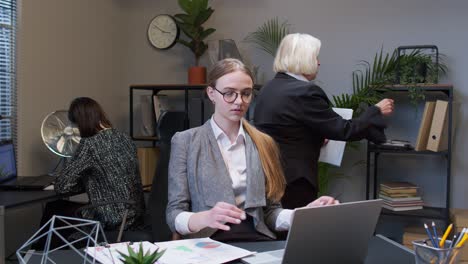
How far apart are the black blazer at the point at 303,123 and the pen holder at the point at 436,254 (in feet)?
→ 3.64

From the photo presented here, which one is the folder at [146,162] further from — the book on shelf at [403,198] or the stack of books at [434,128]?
the stack of books at [434,128]

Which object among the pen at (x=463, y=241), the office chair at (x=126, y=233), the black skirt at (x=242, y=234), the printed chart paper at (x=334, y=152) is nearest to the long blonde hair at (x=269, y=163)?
the black skirt at (x=242, y=234)

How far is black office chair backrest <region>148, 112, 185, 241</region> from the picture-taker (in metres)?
2.24

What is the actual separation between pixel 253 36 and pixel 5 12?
1911 mm

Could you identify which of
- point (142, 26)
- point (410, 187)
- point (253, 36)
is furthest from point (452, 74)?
point (142, 26)

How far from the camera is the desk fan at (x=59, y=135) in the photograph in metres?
3.17

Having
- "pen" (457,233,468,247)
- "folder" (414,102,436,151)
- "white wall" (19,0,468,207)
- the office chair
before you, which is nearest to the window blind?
"white wall" (19,0,468,207)

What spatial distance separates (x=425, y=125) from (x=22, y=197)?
8.41 ft

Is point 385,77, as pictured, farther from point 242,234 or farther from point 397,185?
point 242,234

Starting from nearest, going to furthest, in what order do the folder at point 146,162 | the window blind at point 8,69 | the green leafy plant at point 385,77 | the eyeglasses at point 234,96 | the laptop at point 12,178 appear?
the eyeglasses at point 234,96, the laptop at point 12,178, the window blind at point 8,69, the green leafy plant at point 385,77, the folder at point 146,162

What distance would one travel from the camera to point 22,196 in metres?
2.54

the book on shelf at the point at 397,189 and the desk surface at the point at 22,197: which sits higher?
the desk surface at the point at 22,197

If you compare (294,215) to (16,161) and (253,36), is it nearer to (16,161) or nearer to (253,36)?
(16,161)

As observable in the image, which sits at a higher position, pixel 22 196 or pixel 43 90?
pixel 43 90
